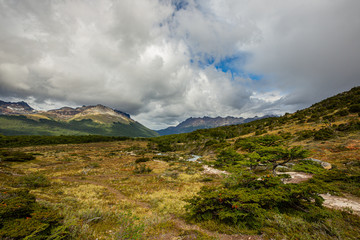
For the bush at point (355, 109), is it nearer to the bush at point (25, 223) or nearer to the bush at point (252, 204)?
the bush at point (252, 204)

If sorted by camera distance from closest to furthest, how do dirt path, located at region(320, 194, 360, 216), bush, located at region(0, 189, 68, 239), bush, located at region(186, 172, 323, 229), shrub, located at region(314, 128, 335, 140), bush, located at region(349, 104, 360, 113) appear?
bush, located at region(0, 189, 68, 239), bush, located at region(186, 172, 323, 229), dirt path, located at region(320, 194, 360, 216), shrub, located at region(314, 128, 335, 140), bush, located at region(349, 104, 360, 113)

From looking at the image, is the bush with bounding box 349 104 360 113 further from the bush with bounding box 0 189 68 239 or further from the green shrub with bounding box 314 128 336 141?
the bush with bounding box 0 189 68 239

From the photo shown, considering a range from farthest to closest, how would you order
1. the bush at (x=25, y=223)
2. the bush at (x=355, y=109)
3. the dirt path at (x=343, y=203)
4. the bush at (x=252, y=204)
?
the bush at (x=355, y=109) < the dirt path at (x=343, y=203) < the bush at (x=252, y=204) < the bush at (x=25, y=223)

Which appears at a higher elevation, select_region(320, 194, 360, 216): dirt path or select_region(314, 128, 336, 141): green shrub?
select_region(314, 128, 336, 141): green shrub

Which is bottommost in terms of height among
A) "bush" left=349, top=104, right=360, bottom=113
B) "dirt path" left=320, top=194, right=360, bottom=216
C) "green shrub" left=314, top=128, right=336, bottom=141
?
"dirt path" left=320, top=194, right=360, bottom=216

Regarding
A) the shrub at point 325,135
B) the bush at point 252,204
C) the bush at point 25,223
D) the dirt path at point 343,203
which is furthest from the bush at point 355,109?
the bush at point 25,223

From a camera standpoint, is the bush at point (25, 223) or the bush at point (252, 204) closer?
the bush at point (25, 223)

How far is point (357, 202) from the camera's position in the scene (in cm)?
832

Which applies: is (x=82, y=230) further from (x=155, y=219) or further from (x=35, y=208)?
(x=155, y=219)

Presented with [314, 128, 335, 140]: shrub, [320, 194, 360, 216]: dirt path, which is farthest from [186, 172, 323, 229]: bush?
[314, 128, 335, 140]: shrub

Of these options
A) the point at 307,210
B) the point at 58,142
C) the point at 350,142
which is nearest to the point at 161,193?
the point at 307,210

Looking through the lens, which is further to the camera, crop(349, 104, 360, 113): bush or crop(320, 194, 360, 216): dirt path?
crop(349, 104, 360, 113): bush

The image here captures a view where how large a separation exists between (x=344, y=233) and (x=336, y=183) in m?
8.28

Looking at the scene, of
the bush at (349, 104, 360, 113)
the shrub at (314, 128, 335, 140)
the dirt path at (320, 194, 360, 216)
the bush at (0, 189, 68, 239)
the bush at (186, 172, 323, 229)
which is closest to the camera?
the bush at (0, 189, 68, 239)
